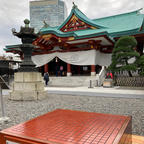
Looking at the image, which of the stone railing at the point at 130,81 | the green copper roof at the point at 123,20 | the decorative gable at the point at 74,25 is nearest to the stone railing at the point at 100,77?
the stone railing at the point at 130,81

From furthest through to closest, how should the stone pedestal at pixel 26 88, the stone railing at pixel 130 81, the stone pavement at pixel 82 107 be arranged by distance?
1. the stone railing at pixel 130 81
2. the stone pedestal at pixel 26 88
3. the stone pavement at pixel 82 107

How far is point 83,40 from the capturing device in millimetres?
16609

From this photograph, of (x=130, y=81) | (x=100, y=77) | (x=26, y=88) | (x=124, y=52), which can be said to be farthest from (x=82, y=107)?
(x=100, y=77)

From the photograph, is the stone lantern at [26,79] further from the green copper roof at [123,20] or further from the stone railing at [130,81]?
the green copper roof at [123,20]

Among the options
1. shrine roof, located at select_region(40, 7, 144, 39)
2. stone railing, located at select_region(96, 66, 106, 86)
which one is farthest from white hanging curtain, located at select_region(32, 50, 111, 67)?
stone railing, located at select_region(96, 66, 106, 86)

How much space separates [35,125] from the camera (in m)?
1.74

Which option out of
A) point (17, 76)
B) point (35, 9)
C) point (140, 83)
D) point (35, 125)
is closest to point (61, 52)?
point (140, 83)

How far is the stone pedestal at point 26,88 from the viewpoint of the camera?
7332 millimetres

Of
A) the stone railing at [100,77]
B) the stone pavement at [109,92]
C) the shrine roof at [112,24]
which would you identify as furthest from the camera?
the shrine roof at [112,24]

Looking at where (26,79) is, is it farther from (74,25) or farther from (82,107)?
(74,25)

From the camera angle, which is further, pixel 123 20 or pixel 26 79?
pixel 123 20

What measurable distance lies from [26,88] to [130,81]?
911 centimetres

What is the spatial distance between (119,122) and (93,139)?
0.58 metres

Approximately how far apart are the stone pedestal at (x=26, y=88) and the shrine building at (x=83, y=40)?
369 inches
